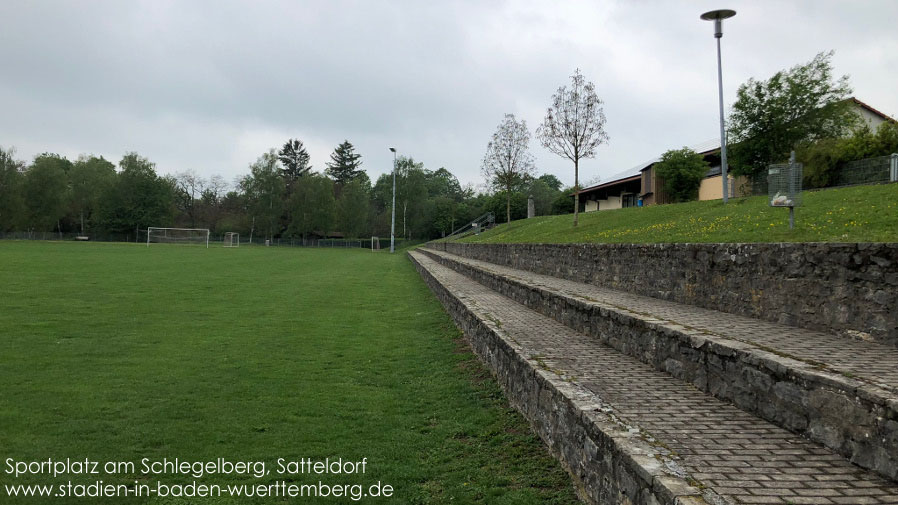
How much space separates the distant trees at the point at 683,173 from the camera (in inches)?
1446

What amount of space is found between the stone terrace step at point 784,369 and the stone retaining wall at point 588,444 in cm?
91

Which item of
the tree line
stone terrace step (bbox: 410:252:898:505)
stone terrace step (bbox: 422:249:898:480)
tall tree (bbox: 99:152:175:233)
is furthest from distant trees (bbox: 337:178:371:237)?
stone terrace step (bbox: 410:252:898:505)

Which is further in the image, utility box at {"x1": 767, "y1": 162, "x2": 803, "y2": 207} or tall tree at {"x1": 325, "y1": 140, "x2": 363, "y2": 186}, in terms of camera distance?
tall tree at {"x1": 325, "y1": 140, "x2": 363, "y2": 186}

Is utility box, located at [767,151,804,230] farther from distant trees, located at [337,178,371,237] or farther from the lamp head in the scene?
distant trees, located at [337,178,371,237]

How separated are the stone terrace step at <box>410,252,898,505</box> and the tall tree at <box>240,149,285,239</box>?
274 feet

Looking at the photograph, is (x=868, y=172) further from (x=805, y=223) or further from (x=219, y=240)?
(x=219, y=240)

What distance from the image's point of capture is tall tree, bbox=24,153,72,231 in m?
67.4

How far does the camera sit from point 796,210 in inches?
611

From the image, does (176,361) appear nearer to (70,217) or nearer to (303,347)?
(303,347)

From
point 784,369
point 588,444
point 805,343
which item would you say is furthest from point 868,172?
point 588,444

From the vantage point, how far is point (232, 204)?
9694cm

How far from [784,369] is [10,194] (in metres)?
83.3

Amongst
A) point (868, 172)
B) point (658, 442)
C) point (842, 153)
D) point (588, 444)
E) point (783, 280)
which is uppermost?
point (842, 153)

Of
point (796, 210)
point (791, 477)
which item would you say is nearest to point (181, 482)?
point (791, 477)
